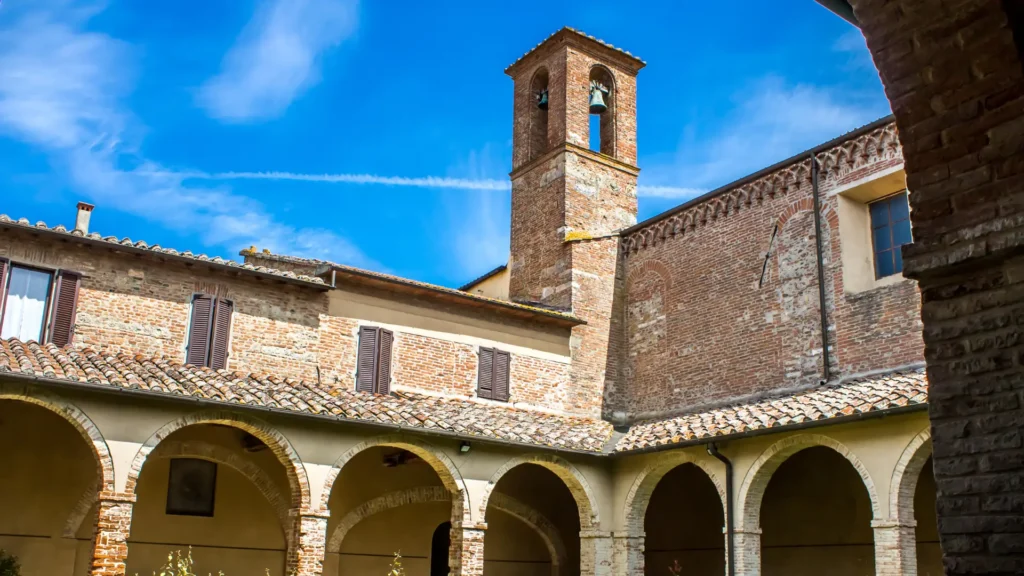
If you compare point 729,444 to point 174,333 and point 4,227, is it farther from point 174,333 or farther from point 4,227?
point 4,227

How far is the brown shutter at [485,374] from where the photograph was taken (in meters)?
18.0

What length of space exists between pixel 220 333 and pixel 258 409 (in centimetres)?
276

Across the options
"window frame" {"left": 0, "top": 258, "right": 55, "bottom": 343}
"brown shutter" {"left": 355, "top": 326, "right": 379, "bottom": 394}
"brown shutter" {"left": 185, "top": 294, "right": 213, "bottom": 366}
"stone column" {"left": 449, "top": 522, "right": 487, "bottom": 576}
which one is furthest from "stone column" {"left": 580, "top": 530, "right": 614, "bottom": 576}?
"window frame" {"left": 0, "top": 258, "right": 55, "bottom": 343}

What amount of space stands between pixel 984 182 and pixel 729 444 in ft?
38.1

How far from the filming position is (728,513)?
585 inches

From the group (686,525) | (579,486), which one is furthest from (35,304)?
(686,525)

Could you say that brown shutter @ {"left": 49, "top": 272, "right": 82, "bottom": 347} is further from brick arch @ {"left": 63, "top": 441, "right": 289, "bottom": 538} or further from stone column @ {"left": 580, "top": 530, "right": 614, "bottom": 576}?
stone column @ {"left": 580, "top": 530, "right": 614, "bottom": 576}

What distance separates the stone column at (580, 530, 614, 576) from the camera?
639 inches

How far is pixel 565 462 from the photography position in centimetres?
1617

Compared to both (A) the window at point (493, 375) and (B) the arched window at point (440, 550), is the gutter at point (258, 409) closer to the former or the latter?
(A) the window at point (493, 375)

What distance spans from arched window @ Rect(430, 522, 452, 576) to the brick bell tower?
336cm

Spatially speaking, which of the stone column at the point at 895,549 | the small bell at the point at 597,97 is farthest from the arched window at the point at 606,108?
the stone column at the point at 895,549

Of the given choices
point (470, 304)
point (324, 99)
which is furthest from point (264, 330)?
point (324, 99)

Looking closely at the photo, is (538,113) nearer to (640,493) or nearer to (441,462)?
(640,493)
